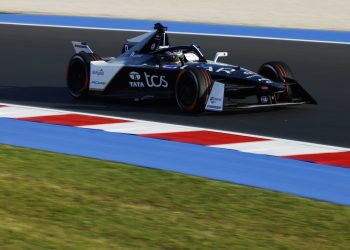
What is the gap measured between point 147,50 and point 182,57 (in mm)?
616

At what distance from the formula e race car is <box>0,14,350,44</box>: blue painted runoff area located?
26.2 ft

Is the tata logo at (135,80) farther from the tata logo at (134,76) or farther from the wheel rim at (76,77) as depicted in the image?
the wheel rim at (76,77)

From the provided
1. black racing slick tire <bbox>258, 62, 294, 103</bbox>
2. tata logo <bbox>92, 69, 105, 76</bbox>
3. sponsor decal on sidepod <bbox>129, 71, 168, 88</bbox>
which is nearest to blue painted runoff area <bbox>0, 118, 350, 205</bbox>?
sponsor decal on sidepod <bbox>129, 71, 168, 88</bbox>

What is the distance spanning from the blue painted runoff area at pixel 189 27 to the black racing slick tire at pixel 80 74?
809cm

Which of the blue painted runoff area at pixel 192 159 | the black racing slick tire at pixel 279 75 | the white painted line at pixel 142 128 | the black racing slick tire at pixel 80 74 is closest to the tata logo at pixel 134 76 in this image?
the black racing slick tire at pixel 80 74

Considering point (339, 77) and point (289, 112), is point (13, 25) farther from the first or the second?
point (289, 112)

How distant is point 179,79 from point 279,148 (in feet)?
7.76

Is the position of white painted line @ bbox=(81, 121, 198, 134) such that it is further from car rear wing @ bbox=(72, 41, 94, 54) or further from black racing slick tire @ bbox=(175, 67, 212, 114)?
car rear wing @ bbox=(72, 41, 94, 54)

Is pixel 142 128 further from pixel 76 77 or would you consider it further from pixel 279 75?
pixel 76 77

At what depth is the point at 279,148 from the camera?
33.8 ft

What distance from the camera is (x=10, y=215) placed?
7.38 meters

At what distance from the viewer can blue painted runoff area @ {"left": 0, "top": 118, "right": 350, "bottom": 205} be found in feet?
28.5

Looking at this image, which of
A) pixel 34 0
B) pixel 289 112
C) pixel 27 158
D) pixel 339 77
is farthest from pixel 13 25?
pixel 27 158

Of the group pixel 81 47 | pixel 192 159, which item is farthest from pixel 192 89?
pixel 81 47
